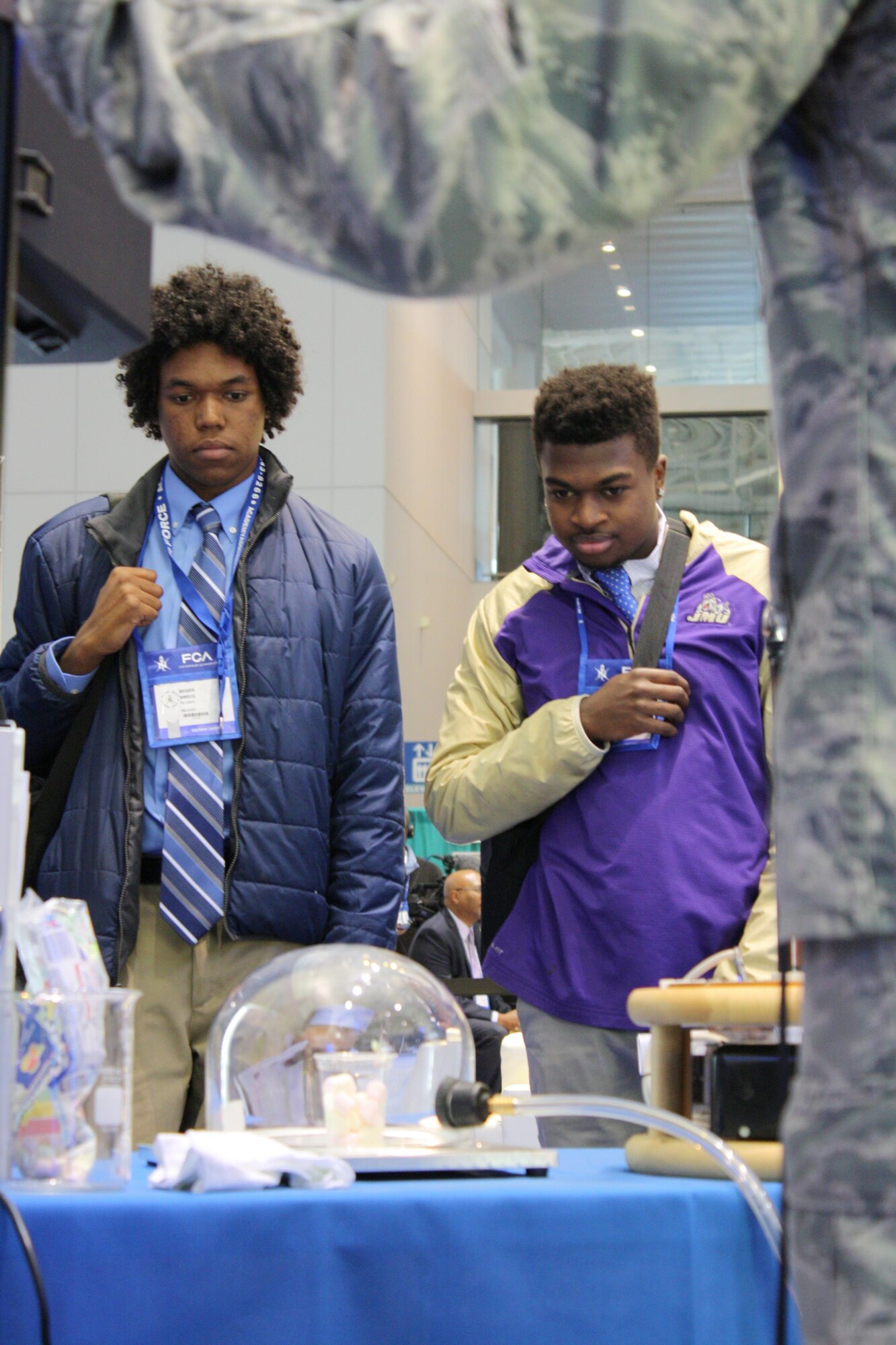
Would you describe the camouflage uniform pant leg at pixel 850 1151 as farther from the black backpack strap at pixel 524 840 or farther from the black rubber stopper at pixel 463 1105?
the black backpack strap at pixel 524 840

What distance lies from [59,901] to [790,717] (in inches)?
37.0

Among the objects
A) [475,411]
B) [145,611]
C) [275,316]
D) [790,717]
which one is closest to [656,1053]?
[790,717]

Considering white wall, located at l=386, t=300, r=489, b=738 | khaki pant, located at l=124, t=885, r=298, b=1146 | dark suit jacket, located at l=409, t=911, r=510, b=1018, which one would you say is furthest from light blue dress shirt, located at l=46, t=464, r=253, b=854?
white wall, located at l=386, t=300, r=489, b=738

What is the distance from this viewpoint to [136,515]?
98.8 inches

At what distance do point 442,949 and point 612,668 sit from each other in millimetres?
5562

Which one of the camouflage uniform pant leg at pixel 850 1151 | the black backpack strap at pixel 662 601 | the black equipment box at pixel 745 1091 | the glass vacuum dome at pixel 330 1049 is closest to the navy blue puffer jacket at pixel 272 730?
the black backpack strap at pixel 662 601

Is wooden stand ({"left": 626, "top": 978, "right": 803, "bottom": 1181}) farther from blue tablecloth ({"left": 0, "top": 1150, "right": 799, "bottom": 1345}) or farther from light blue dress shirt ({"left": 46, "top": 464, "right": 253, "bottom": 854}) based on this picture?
light blue dress shirt ({"left": 46, "top": 464, "right": 253, "bottom": 854})

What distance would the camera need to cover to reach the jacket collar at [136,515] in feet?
8.08

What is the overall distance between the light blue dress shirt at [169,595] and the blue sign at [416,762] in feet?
26.6

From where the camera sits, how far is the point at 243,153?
2.51 feet

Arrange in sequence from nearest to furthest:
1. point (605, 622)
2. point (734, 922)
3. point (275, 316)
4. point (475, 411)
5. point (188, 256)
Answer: point (734, 922)
point (605, 622)
point (275, 316)
point (188, 256)
point (475, 411)

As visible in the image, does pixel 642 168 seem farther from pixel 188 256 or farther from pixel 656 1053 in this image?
pixel 188 256

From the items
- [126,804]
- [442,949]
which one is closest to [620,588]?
[126,804]

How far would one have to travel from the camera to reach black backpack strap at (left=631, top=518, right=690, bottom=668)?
7.66ft
